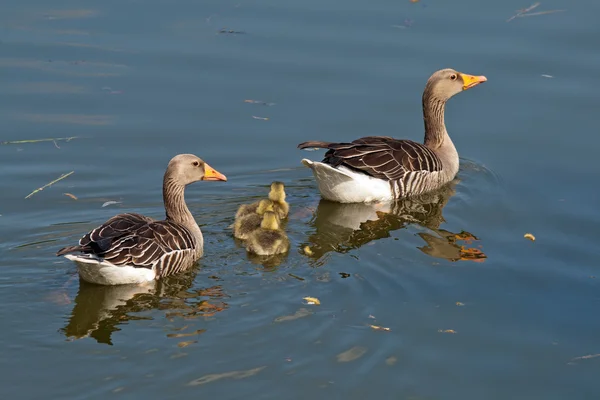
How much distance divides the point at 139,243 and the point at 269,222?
1740 millimetres

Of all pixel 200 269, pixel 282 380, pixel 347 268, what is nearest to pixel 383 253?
pixel 347 268

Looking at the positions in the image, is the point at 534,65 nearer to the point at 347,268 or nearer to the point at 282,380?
the point at 347,268

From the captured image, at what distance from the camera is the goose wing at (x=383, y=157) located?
46.0 feet

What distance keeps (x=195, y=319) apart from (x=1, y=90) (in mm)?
7363

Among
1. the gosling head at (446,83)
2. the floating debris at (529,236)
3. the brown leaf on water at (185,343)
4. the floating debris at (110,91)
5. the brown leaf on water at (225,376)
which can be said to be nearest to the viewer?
the brown leaf on water at (225,376)

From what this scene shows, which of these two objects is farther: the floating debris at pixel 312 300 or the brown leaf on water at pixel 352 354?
the floating debris at pixel 312 300

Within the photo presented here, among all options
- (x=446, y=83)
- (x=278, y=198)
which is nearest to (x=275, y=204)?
(x=278, y=198)

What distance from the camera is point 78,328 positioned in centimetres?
1025

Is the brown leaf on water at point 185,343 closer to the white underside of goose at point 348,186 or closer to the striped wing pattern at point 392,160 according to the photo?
the white underside of goose at point 348,186

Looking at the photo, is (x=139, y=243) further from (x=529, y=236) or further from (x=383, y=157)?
(x=529, y=236)

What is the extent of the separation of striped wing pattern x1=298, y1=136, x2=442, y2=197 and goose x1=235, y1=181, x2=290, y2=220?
991mm

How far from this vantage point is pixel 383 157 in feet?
47.0

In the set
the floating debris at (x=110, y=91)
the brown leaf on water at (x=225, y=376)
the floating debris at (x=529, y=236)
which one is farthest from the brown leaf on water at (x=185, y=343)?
the floating debris at (x=110, y=91)

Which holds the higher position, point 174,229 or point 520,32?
point 520,32
